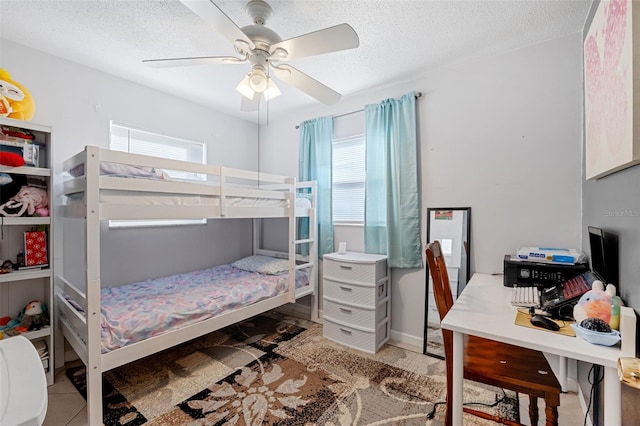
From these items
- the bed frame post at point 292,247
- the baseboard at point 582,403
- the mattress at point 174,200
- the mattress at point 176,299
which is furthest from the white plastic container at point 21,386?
the baseboard at point 582,403

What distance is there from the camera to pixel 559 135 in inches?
79.2

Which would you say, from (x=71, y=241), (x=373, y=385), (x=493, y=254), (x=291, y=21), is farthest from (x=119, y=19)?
(x=493, y=254)

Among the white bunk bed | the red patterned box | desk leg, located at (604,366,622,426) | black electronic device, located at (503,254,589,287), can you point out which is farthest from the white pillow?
desk leg, located at (604,366,622,426)

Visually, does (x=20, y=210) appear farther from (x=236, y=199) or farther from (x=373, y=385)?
(x=373, y=385)

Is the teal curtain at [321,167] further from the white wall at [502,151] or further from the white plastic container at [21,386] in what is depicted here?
the white plastic container at [21,386]

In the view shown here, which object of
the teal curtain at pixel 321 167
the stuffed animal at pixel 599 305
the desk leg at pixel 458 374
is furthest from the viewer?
the teal curtain at pixel 321 167

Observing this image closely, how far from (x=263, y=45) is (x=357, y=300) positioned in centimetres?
212

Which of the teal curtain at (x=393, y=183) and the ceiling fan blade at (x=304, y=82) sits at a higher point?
the ceiling fan blade at (x=304, y=82)

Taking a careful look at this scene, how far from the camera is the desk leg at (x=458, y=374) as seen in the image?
1.20 meters

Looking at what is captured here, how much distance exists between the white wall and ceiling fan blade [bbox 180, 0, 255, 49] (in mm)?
1762

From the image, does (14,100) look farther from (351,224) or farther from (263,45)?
(351,224)

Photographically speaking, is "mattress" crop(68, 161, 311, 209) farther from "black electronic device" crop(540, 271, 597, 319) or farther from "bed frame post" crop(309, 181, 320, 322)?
"black electronic device" crop(540, 271, 597, 319)

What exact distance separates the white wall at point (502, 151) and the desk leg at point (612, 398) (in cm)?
135

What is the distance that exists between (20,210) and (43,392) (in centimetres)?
179
